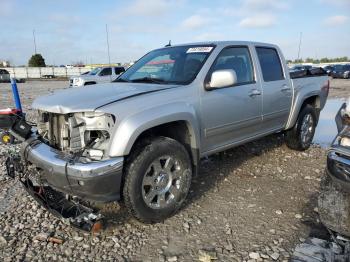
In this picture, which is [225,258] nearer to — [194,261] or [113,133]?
[194,261]

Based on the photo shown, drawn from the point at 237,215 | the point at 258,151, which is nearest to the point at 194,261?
the point at 237,215

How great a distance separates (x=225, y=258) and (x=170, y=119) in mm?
1375

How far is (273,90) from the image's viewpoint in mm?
4848

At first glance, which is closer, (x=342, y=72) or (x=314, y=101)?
(x=314, y=101)

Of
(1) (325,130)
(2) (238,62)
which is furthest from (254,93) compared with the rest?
(1) (325,130)

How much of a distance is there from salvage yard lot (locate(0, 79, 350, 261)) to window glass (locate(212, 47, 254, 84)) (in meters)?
1.42

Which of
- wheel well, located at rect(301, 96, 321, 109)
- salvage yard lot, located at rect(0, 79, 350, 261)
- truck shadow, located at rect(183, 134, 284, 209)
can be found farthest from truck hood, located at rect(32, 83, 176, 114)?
wheel well, located at rect(301, 96, 321, 109)

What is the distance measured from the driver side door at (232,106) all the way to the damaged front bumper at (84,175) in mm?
1295

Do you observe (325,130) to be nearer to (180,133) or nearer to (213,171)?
(213,171)

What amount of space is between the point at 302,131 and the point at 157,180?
3.48 m

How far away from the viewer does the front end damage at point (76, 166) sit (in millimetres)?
2826

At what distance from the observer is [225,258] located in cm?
285

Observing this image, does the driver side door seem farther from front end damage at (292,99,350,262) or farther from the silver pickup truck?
front end damage at (292,99,350,262)

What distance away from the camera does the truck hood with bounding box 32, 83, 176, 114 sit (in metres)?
2.96
